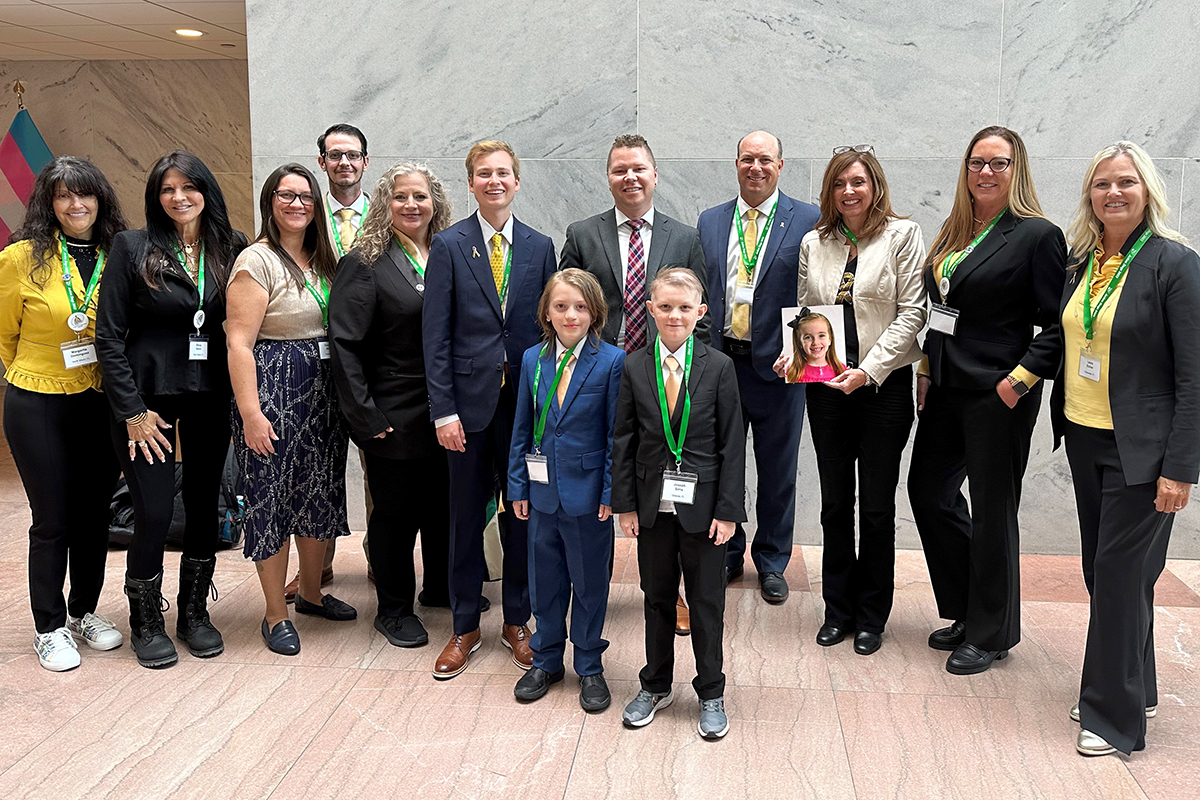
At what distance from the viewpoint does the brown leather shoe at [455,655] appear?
3.69 m

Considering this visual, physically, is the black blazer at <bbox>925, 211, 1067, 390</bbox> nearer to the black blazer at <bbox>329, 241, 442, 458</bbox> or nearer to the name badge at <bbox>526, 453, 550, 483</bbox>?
the name badge at <bbox>526, 453, 550, 483</bbox>

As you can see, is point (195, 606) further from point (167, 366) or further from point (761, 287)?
point (761, 287)

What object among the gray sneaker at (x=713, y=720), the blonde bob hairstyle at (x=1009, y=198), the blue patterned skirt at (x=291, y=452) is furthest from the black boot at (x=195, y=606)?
the blonde bob hairstyle at (x=1009, y=198)

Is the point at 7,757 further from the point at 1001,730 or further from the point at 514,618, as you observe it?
the point at 1001,730

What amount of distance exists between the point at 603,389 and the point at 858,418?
1.14 metres

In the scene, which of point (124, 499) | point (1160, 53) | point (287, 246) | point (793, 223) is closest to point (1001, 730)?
point (793, 223)

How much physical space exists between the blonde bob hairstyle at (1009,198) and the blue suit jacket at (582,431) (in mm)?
1371

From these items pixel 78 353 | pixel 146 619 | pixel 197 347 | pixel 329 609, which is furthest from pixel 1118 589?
pixel 78 353

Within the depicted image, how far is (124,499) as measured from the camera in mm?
5598

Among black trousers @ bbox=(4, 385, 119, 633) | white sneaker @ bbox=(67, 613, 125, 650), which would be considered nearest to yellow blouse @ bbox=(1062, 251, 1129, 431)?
black trousers @ bbox=(4, 385, 119, 633)

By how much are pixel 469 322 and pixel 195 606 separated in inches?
67.2

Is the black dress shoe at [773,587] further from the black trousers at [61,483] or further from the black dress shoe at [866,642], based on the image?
the black trousers at [61,483]

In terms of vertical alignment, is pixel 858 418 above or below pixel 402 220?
below

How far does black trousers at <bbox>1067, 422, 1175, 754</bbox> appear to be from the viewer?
10.0ft
